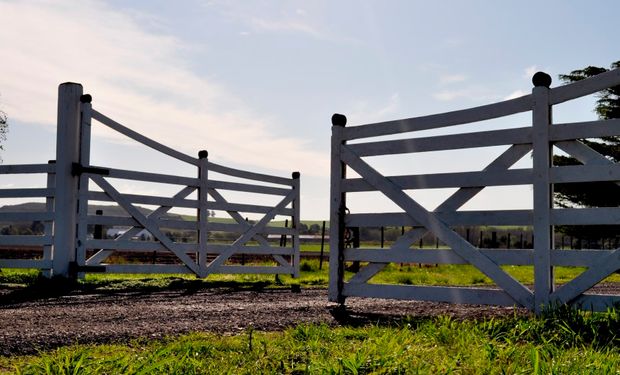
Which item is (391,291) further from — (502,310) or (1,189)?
(1,189)

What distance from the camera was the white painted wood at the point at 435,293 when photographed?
6.48m

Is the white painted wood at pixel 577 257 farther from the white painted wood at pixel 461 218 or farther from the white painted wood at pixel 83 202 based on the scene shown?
the white painted wood at pixel 83 202

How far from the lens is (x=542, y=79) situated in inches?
249

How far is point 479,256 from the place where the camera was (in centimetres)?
652

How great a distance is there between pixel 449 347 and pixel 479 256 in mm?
2482

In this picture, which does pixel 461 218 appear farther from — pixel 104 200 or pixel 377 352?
pixel 104 200

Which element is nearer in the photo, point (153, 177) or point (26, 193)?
point (26, 193)

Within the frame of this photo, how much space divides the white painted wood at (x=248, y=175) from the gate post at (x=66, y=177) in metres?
2.72

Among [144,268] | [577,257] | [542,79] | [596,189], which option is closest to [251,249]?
[144,268]

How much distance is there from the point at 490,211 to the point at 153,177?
662 centimetres

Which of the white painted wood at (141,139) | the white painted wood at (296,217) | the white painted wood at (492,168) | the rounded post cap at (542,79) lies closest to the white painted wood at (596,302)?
the white painted wood at (492,168)

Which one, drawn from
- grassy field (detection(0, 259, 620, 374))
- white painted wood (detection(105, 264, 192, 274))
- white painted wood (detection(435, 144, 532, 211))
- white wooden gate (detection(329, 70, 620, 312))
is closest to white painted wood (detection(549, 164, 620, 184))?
white wooden gate (detection(329, 70, 620, 312))

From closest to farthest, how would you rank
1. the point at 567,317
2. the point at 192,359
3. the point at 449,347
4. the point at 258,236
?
1. the point at 192,359
2. the point at 449,347
3. the point at 567,317
4. the point at 258,236

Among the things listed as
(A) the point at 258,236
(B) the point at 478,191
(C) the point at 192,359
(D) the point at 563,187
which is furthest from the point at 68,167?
(D) the point at 563,187
